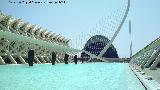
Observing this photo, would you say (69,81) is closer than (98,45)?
Yes

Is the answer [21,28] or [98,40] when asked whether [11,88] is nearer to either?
[21,28]

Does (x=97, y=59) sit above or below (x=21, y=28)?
below

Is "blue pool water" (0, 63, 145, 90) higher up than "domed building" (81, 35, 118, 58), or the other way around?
"blue pool water" (0, 63, 145, 90)

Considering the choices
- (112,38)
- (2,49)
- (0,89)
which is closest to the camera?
(0,89)

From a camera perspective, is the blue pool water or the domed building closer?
the blue pool water

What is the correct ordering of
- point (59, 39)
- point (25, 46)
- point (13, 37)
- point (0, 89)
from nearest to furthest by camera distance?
1. point (0, 89)
2. point (13, 37)
3. point (25, 46)
4. point (59, 39)

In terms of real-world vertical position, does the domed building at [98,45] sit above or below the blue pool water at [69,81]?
below

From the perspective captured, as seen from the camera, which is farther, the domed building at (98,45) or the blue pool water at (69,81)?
the domed building at (98,45)

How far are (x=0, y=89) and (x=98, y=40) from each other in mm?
119647

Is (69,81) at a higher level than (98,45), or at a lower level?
higher

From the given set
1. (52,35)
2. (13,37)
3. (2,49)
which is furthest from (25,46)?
(52,35)

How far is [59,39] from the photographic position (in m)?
101

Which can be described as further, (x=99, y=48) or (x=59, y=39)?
(x=99, y=48)

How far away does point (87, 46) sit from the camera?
132375 millimetres
